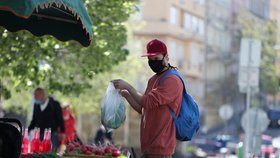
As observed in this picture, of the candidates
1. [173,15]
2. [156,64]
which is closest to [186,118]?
[156,64]

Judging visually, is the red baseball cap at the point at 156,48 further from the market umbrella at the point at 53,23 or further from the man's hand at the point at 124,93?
the market umbrella at the point at 53,23

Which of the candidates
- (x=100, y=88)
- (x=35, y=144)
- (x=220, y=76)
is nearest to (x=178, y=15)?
(x=220, y=76)

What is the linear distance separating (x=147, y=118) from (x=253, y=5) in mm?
79343

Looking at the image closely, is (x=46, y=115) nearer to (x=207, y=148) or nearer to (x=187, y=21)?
(x=207, y=148)

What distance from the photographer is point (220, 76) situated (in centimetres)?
7894

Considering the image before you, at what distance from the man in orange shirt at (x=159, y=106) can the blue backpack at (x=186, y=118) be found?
0.17 ft

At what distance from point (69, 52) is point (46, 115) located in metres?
1.75

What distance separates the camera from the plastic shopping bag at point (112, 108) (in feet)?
32.1

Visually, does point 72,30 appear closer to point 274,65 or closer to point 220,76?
point 274,65

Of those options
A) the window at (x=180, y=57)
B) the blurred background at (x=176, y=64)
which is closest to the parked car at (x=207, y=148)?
the blurred background at (x=176, y=64)

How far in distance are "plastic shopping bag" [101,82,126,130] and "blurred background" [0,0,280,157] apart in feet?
17.7

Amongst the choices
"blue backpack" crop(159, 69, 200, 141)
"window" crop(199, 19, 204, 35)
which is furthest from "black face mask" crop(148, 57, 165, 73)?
"window" crop(199, 19, 204, 35)

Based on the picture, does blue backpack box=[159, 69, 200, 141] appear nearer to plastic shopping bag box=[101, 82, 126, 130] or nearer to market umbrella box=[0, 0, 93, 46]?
plastic shopping bag box=[101, 82, 126, 130]

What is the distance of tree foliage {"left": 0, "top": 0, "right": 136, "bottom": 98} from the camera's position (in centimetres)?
1584
